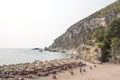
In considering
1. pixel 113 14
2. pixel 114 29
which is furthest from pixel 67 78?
pixel 113 14

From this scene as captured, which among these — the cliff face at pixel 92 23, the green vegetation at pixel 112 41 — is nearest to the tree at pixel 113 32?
the green vegetation at pixel 112 41

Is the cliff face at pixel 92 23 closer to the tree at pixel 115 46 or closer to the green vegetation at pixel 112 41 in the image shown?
the green vegetation at pixel 112 41

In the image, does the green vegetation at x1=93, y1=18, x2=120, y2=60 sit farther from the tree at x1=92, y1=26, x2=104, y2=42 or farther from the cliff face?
the cliff face

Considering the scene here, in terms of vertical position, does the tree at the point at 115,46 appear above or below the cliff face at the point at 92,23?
below

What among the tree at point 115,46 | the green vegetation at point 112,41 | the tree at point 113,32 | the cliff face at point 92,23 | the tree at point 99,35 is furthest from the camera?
the cliff face at point 92,23

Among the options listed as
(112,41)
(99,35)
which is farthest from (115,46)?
(99,35)

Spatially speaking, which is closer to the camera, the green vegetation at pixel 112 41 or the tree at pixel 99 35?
the green vegetation at pixel 112 41

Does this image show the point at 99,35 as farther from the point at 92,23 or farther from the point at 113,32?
the point at 92,23

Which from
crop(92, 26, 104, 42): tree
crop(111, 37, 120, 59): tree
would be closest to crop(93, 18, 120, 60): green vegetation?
crop(111, 37, 120, 59): tree

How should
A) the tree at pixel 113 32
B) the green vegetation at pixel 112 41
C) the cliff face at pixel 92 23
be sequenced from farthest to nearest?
the cliff face at pixel 92 23 → the tree at pixel 113 32 → the green vegetation at pixel 112 41

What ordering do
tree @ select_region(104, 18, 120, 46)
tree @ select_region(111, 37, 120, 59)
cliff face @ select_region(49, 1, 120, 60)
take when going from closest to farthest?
tree @ select_region(111, 37, 120, 59)
tree @ select_region(104, 18, 120, 46)
cliff face @ select_region(49, 1, 120, 60)

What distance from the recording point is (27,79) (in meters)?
41.9

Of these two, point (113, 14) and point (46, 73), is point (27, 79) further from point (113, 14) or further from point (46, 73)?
point (113, 14)

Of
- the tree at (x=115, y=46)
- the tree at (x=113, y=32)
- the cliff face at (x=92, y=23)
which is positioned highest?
the cliff face at (x=92, y=23)
